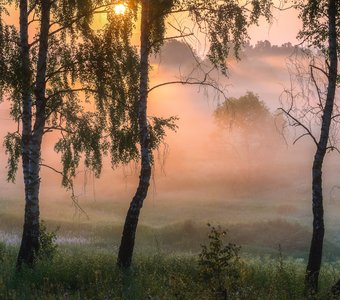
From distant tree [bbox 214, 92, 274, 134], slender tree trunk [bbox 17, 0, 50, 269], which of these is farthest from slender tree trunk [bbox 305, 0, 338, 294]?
distant tree [bbox 214, 92, 274, 134]

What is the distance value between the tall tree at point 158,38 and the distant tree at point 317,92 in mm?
1461

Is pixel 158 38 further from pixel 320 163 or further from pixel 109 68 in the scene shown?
pixel 320 163

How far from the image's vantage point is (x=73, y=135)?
647 inches

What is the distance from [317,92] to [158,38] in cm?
519

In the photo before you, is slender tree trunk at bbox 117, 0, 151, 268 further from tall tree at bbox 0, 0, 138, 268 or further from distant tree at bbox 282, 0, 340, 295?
distant tree at bbox 282, 0, 340, 295

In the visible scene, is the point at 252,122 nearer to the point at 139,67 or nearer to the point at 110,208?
the point at 110,208

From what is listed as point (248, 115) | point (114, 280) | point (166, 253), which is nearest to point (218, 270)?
point (114, 280)

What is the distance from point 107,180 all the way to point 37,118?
62.5 meters

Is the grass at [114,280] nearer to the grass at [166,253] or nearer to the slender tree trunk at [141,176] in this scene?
the grass at [166,253]

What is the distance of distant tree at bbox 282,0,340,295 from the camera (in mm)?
13453

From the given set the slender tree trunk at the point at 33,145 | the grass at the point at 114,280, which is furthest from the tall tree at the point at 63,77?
the grass at the point at 114,280

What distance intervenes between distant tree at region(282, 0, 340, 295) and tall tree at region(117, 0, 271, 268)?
1461 millimetres

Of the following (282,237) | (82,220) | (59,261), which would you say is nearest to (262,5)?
(59,261)

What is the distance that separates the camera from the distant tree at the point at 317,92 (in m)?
13.5
